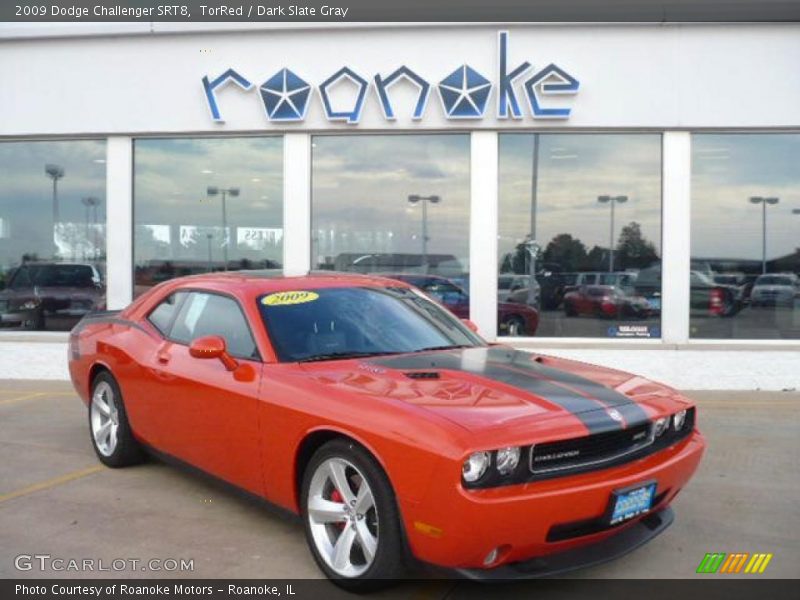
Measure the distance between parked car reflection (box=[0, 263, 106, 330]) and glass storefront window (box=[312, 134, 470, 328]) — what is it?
339cm

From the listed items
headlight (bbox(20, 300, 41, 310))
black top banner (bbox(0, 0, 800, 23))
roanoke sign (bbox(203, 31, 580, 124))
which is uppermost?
black top banner (bbox(0, 0, 800, 23))

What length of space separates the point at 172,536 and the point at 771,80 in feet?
30.5

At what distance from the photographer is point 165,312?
19.1ft

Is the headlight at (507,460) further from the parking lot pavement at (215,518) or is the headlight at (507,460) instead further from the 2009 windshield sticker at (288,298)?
the 2009 windshield sticker at (288,298)

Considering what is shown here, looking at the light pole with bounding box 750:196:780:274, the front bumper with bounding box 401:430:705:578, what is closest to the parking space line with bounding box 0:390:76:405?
the front bumper with bounding box 401:430:705:578

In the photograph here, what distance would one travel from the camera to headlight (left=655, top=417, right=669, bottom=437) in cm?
405

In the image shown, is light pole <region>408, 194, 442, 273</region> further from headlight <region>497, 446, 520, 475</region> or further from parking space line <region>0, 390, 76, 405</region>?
headlight <region>497, 446, 520, 475</region>

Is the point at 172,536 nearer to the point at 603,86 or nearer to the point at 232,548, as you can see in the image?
the point at 232,548

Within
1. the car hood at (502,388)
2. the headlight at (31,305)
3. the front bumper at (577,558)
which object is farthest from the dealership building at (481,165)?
the front bumper at (577,558)

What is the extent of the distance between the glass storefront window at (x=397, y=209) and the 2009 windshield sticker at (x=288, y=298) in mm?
5953

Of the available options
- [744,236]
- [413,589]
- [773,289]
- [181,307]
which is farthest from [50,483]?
[773,289]

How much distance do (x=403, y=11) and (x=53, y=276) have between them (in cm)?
629

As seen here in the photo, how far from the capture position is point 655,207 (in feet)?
34.9

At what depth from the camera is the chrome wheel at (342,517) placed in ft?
12.3
